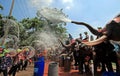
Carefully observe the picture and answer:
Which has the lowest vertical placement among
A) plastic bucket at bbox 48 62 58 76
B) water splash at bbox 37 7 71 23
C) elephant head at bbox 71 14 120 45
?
plastic bucket at bbox 48 62 58 76

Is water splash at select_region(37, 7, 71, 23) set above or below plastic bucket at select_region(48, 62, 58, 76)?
above

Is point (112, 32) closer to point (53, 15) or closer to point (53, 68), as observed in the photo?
point (53, 15)

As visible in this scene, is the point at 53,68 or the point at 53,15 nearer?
the point at 53,15

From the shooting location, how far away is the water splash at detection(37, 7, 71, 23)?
855 centimetres

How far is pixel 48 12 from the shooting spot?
9.46 metres

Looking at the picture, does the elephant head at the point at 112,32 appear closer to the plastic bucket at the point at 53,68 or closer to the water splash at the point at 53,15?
the water splash at the point at 53,15

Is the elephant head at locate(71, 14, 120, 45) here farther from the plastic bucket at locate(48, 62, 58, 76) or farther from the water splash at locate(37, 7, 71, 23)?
the plastic bucket at locate(48, 62, 58, 76)

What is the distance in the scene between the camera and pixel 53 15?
9023 mm

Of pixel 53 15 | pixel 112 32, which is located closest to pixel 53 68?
pixel 53 15

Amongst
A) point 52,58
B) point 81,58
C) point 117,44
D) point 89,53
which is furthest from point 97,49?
point 52,58

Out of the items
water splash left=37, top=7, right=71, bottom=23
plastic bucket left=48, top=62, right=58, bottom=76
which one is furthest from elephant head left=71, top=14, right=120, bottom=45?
plastic bucket left=48, top=62, right=58, bottom=76

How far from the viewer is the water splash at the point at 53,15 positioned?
28.0 ft

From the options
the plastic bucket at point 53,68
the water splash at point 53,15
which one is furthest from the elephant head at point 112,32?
the plastic bucket at point 53,68

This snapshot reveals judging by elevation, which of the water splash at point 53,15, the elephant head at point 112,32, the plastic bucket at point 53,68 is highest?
the water splash at point 53,15
